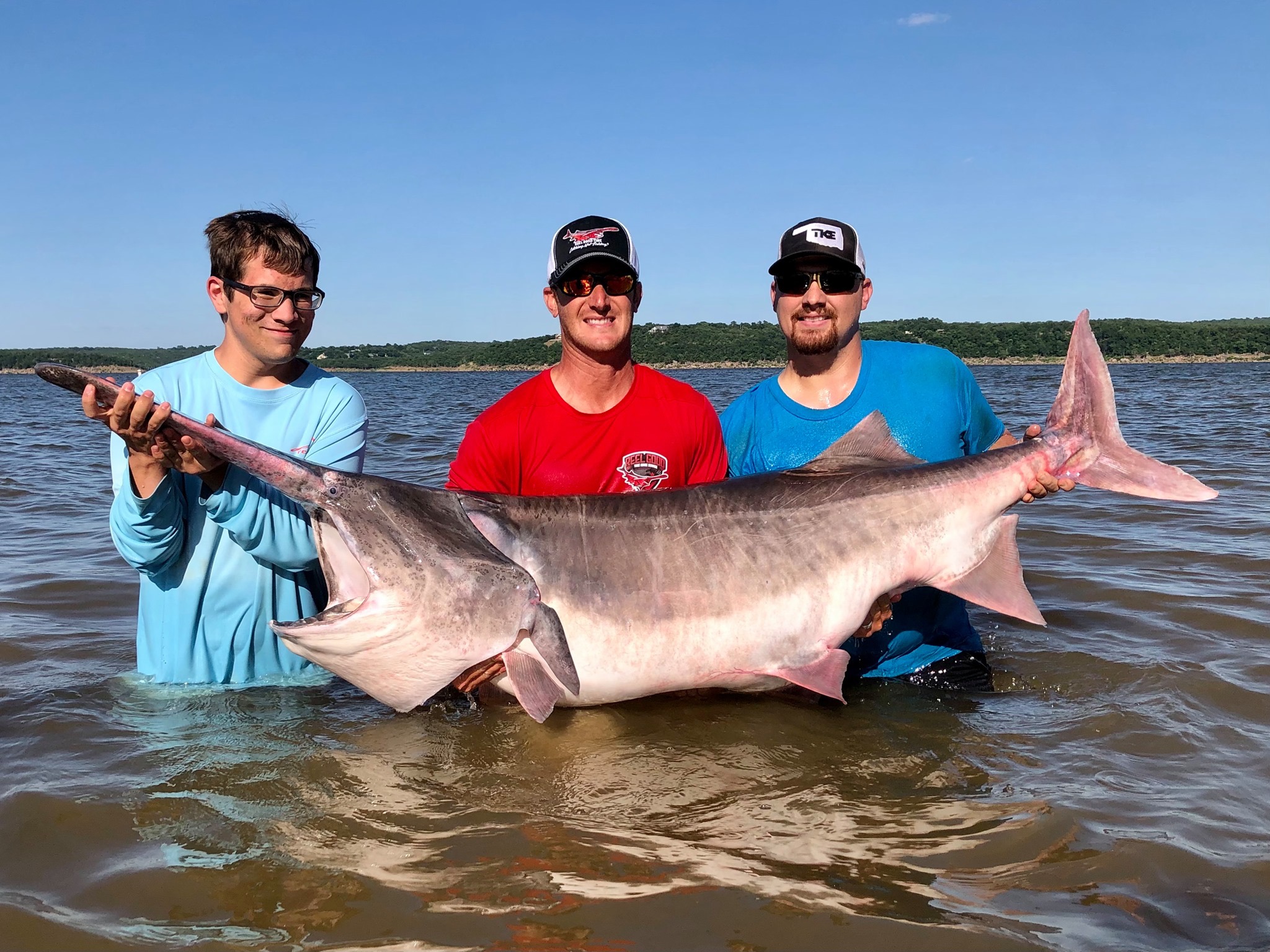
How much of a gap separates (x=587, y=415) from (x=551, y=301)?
27.0 inches

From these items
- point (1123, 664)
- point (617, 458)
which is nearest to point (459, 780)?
point (617, 458)

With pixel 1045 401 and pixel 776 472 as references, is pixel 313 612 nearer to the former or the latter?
pixel 776 472

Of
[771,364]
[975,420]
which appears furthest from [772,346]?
[975,420]

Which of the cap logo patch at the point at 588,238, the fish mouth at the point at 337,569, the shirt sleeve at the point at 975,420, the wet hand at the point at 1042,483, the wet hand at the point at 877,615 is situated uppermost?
the cap logo patch at the point at 588,238

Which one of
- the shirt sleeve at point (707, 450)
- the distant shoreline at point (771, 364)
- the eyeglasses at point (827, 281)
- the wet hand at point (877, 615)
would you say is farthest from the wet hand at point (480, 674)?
the distant shoreline at point (771, 364)

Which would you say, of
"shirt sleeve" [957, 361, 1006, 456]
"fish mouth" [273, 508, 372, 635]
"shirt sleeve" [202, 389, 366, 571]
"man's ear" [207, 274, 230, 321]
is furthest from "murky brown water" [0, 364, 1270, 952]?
"man's ear" [207, 274, 230, 321]

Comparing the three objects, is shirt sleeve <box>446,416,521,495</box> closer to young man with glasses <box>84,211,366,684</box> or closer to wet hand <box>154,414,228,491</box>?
young man with glasses <box>84,211,366,684</box>

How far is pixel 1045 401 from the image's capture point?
32.9 meters

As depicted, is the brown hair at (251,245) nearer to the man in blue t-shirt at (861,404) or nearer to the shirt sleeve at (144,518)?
the shirt sleeve at (144,518)

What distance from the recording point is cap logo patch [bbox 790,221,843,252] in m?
4.88

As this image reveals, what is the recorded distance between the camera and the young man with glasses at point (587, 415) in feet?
14.8

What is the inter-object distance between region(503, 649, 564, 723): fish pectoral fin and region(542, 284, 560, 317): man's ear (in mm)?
1797

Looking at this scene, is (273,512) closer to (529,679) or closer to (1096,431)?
(529,679)

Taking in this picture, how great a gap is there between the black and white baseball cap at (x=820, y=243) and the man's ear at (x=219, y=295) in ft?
8.98
